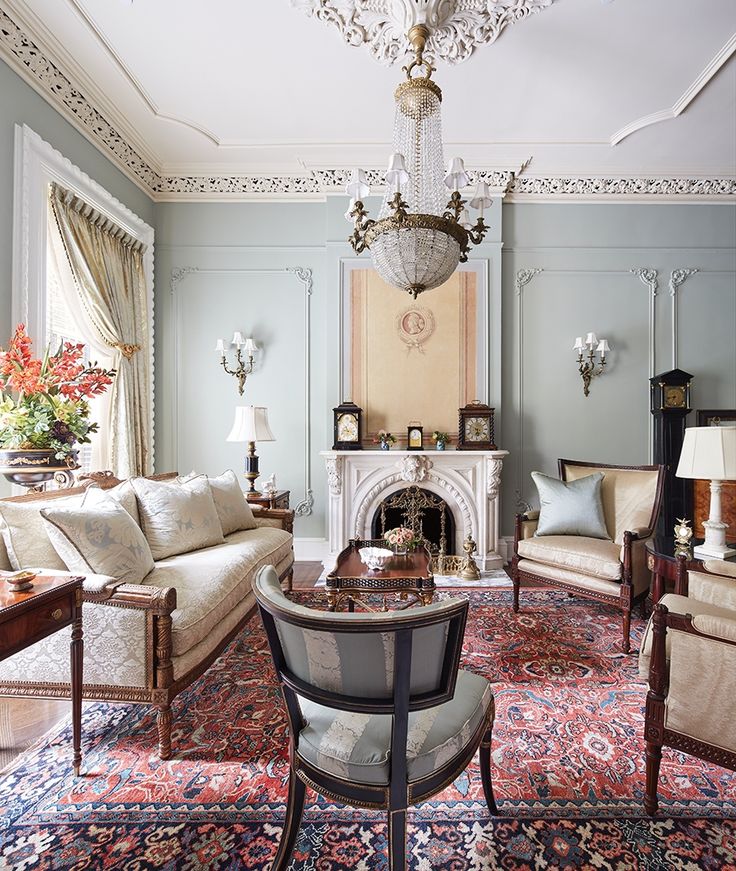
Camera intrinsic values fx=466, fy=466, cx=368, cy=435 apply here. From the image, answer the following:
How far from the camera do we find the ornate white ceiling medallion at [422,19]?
2.77 meters

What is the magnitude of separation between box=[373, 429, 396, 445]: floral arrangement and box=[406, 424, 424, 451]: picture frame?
165 millimetres

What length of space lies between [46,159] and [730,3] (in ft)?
14.6

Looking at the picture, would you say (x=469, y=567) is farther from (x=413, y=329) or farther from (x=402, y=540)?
(x=413, y=329)

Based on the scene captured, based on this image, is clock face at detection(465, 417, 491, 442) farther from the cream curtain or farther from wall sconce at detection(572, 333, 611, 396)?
the cream curtain

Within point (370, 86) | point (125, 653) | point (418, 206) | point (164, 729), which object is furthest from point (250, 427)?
point (370, 86)

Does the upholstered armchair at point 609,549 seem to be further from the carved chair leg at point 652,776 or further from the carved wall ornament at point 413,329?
the carved wall ornament at point 413,329

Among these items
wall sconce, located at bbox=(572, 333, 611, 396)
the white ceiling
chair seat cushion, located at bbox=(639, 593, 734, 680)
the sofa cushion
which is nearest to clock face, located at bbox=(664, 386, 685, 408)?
wall sconce, located at bbox=(572, 333, 611, 396)

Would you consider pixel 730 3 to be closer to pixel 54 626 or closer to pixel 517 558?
pixel 517 558

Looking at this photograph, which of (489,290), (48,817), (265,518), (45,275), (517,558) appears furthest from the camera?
(489,290)

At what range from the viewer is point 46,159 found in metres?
3.20

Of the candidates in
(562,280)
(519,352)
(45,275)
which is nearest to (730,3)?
(562,280)

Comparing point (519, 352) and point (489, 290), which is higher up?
point (489, 290)

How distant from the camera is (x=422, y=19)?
278cm

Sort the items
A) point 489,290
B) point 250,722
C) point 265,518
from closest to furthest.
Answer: point 250,722 → point 265,518 → point 489,290
